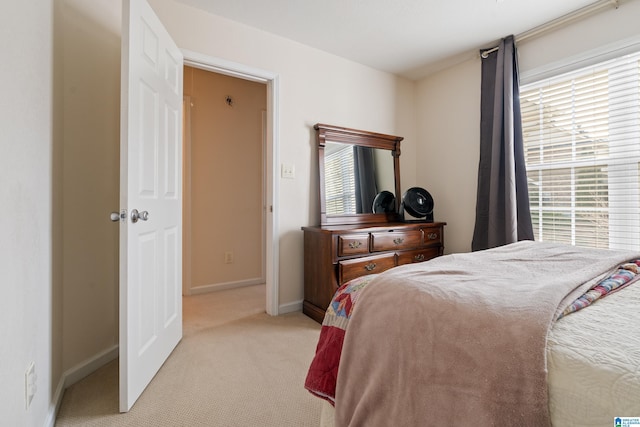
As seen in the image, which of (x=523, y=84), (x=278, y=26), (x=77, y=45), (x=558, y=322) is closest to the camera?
(x=558, y=322)

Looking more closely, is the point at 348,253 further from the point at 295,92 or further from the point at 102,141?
the point at 102,141

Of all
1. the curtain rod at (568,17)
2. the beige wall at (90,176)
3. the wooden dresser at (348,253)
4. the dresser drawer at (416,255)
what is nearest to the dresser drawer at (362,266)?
the wooden dresser at (348,253)

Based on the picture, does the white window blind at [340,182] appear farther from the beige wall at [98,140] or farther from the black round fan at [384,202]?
the black round fan at [384,202]

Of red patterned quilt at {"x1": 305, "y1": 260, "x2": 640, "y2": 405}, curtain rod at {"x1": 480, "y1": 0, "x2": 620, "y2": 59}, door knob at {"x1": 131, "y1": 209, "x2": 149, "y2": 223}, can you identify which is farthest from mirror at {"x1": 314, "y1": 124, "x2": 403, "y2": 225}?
red patterned quilt at {"x1": 305, "y1": 260, "x2": 640, "y2": 405}

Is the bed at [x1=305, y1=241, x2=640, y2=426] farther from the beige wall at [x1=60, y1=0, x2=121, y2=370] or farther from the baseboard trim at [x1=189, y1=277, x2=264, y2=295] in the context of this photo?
the baseboard trim at [x1=189, y1=277, x2=264, y2=295]

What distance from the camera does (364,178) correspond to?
3.10 m

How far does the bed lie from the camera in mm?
561

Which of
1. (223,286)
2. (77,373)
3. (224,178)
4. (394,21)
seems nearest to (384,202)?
(394,21)

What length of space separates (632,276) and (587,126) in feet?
6.17

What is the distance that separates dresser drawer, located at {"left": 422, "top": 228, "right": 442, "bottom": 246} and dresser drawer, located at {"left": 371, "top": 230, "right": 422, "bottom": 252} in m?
0.08

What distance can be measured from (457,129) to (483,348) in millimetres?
2991

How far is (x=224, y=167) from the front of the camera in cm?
352
